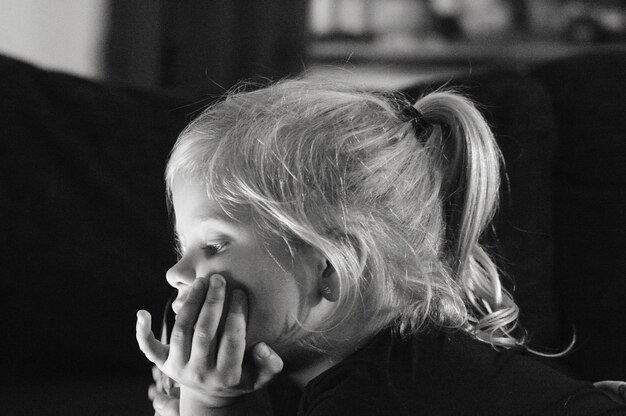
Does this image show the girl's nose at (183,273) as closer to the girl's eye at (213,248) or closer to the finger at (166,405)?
the girl's eye at (213,248)

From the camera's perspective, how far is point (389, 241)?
88 cm

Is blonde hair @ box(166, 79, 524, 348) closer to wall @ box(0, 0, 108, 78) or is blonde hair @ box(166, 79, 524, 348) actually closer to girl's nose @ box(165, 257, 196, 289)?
girl's nose @ box(165, 257, 196, 289)

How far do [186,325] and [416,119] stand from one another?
0.39 metres

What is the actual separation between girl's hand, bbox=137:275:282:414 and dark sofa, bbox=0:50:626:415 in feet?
0.88

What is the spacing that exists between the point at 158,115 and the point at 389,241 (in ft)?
1.89

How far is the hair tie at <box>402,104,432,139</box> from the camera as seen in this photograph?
37.8 inches

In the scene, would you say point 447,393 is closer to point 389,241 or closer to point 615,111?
point 389,241

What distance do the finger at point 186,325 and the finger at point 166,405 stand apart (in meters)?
0.14

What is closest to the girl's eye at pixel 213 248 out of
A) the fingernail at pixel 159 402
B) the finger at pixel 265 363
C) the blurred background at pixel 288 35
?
the finger at pixel 265 363

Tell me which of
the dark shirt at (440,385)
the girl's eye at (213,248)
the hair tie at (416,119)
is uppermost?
the hair tie at (416,119)

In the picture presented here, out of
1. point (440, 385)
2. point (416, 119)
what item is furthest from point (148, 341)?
point (416, 119)

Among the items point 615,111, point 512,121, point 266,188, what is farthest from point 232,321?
point 615,111

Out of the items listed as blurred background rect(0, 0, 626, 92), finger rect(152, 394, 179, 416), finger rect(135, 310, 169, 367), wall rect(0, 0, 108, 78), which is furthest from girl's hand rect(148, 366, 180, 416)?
wall rect(0, 0, 108, 78)

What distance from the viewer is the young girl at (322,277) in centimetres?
81
